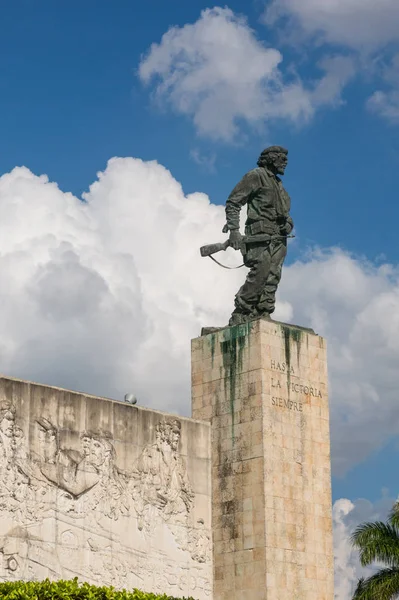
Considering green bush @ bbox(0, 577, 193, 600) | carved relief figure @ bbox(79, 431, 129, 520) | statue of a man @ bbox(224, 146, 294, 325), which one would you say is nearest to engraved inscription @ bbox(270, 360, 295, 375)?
statue of a man @ bbox(224, 146, 294, 325)

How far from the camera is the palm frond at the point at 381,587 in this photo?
25547mm

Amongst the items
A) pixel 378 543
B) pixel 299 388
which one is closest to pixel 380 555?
pixel 378 543

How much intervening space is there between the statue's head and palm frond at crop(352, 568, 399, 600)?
28.7 feet

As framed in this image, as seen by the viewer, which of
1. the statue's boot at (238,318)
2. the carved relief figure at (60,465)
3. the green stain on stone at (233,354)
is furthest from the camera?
the statue's boot at (238,318)

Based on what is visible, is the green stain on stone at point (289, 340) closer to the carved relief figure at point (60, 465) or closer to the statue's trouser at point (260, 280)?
the statue's trouser at point (260, 280)

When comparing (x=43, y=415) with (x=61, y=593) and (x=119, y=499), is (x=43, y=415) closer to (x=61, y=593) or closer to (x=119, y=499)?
(x=119, y=499)

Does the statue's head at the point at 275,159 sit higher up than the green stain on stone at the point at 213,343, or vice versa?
the statue's head at the point at 275,159

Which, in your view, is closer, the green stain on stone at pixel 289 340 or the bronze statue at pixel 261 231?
the green stain on stone at pixel 289 340

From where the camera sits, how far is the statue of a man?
2159 centimetres

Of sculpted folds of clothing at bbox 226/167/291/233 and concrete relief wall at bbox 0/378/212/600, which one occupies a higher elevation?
sculpted folds of clothing at bbox 226/167/291/233

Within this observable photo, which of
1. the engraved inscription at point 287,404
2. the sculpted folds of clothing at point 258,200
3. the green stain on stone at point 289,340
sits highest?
the sculpted folds of clothing at point 258,200

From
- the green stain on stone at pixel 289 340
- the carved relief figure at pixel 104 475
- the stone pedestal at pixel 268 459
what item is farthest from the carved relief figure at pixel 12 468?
the green stain on stone at pixel 289 340

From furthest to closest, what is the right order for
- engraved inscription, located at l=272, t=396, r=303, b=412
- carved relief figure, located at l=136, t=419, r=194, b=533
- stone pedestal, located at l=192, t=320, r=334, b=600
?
1. engraved inscription, located at l=272, t=396, r=303, b=412
2. stone pedestal, located at l=192, t=320, r=334, b=600
3. carved relief figure, located at l=136, t=419, r=194, b=533

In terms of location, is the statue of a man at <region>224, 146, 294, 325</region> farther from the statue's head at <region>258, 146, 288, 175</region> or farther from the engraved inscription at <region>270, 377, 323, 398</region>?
the engraved inscription at <region>270, 377, 323, 398</region>
